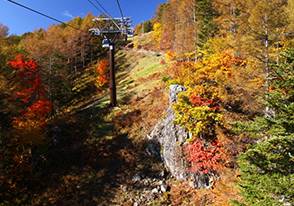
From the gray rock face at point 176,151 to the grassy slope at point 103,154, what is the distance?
127 cm

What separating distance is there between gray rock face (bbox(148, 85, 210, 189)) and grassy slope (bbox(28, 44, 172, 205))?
1265 millimetres

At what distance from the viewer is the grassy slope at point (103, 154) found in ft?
38.7

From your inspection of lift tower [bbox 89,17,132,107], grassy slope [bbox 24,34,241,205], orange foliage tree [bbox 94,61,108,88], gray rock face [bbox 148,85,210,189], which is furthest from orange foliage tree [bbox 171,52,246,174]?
orange foliage tree [bbox 94,61,108,88]

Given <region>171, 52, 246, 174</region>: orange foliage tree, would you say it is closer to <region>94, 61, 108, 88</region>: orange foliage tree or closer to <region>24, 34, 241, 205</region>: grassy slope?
<region>24, 34, 241, 205</region>: grassy slope

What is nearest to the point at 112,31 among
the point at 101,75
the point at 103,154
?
the point at 103,154

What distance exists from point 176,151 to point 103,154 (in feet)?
25.1

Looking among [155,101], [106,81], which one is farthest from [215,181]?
[106,81]

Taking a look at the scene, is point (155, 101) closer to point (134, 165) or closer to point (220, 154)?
point (134, 165)

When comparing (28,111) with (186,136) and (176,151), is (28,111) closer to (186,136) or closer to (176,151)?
(176,151)

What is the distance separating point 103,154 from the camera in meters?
15.3

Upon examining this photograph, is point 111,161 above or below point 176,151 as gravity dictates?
below

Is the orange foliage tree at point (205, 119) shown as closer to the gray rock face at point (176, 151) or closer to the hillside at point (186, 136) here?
the hillside at point (186, 136)

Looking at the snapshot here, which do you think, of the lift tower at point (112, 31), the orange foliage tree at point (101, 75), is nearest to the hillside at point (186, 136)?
the lift tower at point (112, 31)

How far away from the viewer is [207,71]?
1234 centimetres
